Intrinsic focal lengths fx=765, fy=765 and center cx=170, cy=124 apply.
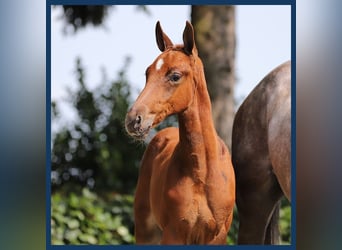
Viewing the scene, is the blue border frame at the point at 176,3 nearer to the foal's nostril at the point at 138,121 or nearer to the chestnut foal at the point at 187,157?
the chestnut foal at the point at 187,157

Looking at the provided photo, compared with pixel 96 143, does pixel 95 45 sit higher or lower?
higher

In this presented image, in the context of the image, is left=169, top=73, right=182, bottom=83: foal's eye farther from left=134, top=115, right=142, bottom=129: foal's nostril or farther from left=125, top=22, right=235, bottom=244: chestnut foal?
left=134, top=115, right=142, bottom=129: foal's nostril

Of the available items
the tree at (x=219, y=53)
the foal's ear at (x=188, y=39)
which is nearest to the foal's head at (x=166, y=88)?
the foal's ear at (x=188, y=39)

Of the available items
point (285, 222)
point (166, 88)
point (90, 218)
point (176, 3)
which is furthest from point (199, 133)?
point (90, 218)

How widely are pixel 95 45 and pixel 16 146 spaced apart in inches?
26.9

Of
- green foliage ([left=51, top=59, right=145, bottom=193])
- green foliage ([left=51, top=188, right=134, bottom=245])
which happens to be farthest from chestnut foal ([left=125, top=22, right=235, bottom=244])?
green foliage ([left=51, top=188, right=134, bottom=245])

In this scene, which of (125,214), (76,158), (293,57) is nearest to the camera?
(293,57)

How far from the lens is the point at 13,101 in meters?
4.08

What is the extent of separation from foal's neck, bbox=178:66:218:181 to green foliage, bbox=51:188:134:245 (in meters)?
0.71

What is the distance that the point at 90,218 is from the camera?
4508 millimetres

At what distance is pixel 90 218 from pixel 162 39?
123 centimetres

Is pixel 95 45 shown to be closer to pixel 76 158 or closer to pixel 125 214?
pixel 76 158

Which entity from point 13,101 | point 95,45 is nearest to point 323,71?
point 95,45

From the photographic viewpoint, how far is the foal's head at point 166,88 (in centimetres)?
367
